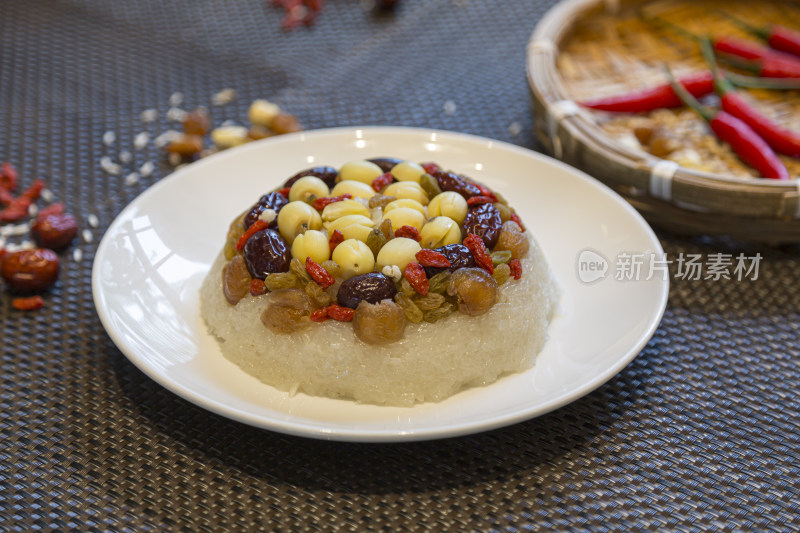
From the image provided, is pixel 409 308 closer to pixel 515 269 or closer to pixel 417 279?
pixel 417 279

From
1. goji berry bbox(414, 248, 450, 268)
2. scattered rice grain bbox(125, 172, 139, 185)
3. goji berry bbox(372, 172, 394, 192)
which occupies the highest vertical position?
goji berry bbox(414, 248, 450, 268)

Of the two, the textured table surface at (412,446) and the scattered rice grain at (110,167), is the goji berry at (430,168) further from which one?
the scattered rice grain at (110,167)

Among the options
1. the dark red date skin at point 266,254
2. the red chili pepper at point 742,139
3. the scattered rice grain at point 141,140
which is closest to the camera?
the dark red date skin at point 266,254

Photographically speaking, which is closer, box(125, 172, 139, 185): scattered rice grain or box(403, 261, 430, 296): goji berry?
box(403, 261, 430, 296): goji berry

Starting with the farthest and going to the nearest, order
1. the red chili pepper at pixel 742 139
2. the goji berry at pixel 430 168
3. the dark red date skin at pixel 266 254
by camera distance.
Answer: the red chili pepper at pixel 742 139 < the goji berry at pixel 430 168 < the dark red date skin at pixel 266 254

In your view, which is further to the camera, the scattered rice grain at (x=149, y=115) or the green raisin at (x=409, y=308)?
the scattered rice grain at (x=149, y=115)

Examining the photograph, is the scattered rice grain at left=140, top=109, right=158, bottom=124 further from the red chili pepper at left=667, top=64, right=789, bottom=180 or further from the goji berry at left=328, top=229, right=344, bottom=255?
the red chili pepper at left=667, top=64, right=789, bottom=180

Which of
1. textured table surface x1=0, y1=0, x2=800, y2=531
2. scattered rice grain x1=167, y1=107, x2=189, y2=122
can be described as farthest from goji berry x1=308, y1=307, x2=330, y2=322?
scattered rice grain x1=167, y1=107, x2=189, y2=122

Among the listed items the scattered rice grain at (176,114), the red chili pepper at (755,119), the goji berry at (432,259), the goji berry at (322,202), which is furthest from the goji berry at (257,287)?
the red chili pepper at (755,119)
